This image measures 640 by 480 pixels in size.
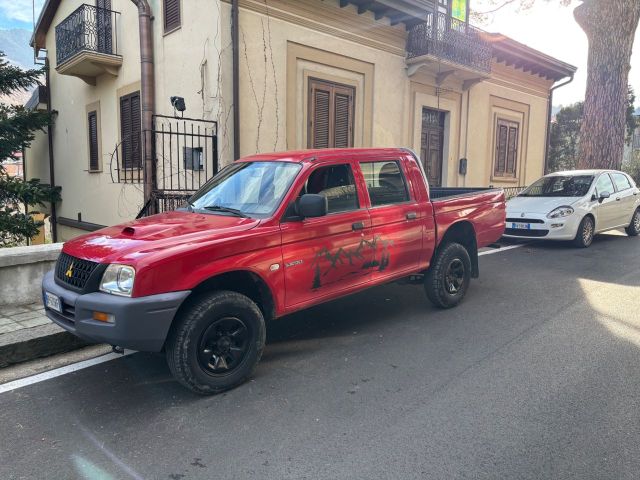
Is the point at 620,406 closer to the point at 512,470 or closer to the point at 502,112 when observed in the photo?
the point at 512,470

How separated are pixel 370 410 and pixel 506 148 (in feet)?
51.6

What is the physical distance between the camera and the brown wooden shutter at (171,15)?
1005 centimetres

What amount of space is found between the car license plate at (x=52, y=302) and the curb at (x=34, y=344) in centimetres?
66

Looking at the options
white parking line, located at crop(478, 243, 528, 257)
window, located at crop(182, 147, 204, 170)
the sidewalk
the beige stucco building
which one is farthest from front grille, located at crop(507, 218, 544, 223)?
the sidewalk

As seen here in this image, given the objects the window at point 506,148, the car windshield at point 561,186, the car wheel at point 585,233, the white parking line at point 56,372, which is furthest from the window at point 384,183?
the window at point 506,148

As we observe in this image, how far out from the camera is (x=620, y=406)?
11.0 ft

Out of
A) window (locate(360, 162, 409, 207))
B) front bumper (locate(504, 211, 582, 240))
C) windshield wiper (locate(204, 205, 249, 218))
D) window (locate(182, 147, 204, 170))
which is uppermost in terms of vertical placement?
window (locate(182, 147, 204, 170))

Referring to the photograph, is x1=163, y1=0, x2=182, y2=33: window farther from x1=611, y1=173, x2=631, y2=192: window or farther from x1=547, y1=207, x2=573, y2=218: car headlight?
x1=611, y1=173, x2=631, y2=192: window

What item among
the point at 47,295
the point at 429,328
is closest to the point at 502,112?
the point at 429,328

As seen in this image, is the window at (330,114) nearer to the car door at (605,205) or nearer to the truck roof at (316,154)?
the car door at (605,205)

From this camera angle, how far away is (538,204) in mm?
9977

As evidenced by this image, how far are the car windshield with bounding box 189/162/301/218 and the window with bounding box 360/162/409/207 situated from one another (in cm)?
86

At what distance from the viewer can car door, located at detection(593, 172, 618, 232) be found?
398 inches

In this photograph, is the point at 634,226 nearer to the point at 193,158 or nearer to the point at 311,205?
the point at 193,158
